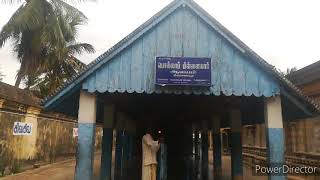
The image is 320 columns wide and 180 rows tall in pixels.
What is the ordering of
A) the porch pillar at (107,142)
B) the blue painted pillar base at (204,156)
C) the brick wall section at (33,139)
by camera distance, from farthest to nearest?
the blue painted pillar base at (204,156) < the brick wall section at (33,139) < the porch pillar at (107,142)

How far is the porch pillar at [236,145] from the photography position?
11719mm

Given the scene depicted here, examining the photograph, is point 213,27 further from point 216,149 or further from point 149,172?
point 216,149

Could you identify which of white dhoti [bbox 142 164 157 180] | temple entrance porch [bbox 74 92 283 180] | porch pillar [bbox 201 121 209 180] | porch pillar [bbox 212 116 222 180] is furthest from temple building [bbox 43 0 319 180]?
porch pillar [bbox 201 121 209 180]

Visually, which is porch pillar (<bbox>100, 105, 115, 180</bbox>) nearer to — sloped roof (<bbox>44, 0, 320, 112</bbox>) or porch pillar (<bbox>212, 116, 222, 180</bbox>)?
sloped roof (<bbox>44, 0, 320, 112</bbox>)

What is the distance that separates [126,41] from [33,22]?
1436 centimetres

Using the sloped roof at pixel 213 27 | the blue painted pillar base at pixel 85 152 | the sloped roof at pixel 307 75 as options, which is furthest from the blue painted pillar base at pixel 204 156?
the blue painted pillar base at pixel 85 152

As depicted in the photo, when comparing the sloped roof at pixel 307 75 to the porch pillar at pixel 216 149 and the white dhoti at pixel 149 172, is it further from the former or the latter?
the white dhoti at pixel 149 172

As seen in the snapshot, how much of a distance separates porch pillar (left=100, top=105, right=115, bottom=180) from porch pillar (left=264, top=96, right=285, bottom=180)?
5155mm

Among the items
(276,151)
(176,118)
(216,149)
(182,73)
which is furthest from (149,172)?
(176,118)

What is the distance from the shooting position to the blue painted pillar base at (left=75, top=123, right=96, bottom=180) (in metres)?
7.71

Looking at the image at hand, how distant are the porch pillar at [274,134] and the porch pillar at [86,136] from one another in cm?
395

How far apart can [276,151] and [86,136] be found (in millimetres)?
4227

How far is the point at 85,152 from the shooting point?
7.76 metres

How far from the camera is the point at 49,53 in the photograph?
22797 mm
